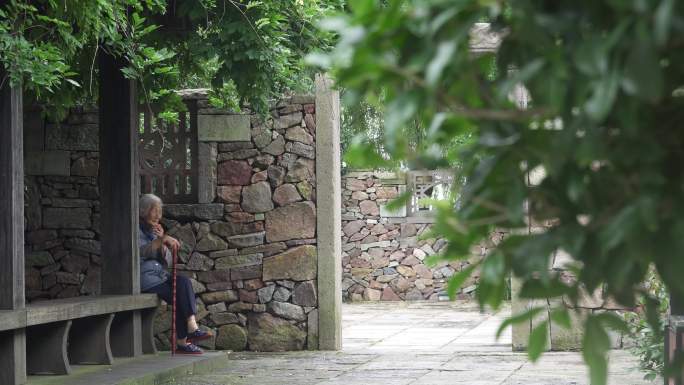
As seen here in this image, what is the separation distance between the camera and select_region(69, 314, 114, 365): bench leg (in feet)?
22.5

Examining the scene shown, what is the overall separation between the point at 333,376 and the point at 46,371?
1815mm

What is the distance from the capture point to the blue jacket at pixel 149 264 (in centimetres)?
769

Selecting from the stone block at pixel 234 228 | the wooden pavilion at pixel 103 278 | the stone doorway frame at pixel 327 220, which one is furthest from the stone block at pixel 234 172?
the wooden pavilion at pixel 103 278

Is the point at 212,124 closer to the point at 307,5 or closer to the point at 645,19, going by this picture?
A: the point at 307,5

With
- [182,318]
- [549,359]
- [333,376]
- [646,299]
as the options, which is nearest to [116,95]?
[182,318]

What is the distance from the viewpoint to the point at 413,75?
118 centimetres

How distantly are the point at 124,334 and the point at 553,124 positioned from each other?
20.9 ft

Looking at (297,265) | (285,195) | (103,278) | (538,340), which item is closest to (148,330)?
(103,278)

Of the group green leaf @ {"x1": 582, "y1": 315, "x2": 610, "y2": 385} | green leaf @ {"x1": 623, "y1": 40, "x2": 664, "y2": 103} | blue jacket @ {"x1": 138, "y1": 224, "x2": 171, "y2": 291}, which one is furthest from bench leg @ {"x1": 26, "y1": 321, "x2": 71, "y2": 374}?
green leaf @ {"x1": 623, "y1": 40, "x2": 664, "y2": 103}

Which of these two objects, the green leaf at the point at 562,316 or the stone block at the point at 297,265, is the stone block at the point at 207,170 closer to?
the stone block at the point at 297,265

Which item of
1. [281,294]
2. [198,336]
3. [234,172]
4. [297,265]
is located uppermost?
[234,172]

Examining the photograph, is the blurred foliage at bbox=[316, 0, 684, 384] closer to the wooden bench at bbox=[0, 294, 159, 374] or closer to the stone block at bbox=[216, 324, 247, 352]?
the wooden bench at bbox=[0, 294, 159, 374]

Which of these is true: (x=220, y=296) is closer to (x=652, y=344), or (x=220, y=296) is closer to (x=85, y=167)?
(x=85, y=167)

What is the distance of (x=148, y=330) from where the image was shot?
7594 mm
